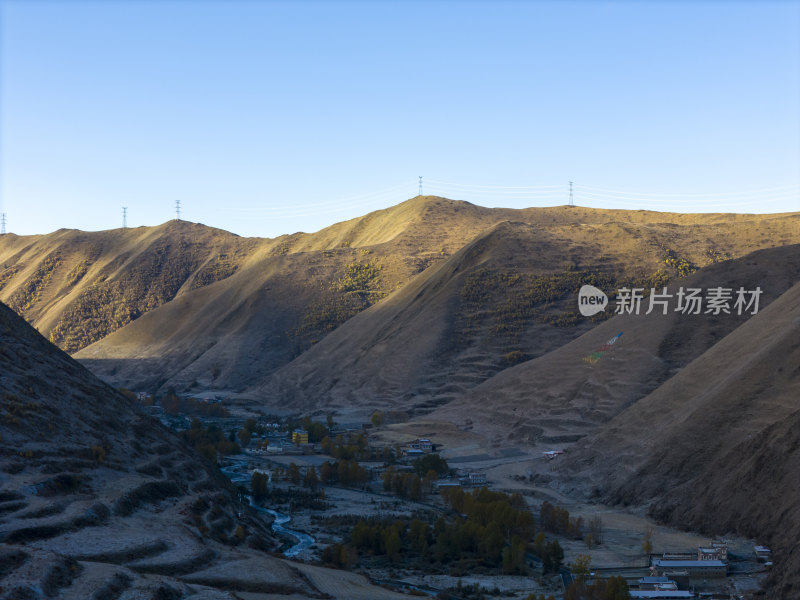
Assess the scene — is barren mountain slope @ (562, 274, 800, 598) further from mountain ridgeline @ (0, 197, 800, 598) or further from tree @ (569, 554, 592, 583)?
tree @ (569, 554, 592, 583)

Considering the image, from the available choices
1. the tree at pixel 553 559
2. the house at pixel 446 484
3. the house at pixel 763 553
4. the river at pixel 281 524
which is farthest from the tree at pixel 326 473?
the house at pixel 763 553

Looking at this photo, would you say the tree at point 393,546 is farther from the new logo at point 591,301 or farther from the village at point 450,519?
the new logo at point 591,301

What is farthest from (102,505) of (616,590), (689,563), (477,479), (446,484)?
(477,479)

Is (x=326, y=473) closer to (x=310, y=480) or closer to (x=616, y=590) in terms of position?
(x=310, y=480)

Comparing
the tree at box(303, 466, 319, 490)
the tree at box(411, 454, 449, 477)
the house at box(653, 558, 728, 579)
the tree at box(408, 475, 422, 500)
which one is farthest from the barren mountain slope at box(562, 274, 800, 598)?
the tree at box(303, 466, 319, 490)

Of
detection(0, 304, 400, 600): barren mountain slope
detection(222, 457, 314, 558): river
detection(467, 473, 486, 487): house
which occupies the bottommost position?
detection(222, 457, 314, 558): river

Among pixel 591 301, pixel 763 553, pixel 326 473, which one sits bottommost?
pixel 326 473

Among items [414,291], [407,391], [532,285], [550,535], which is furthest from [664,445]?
[414,291]
